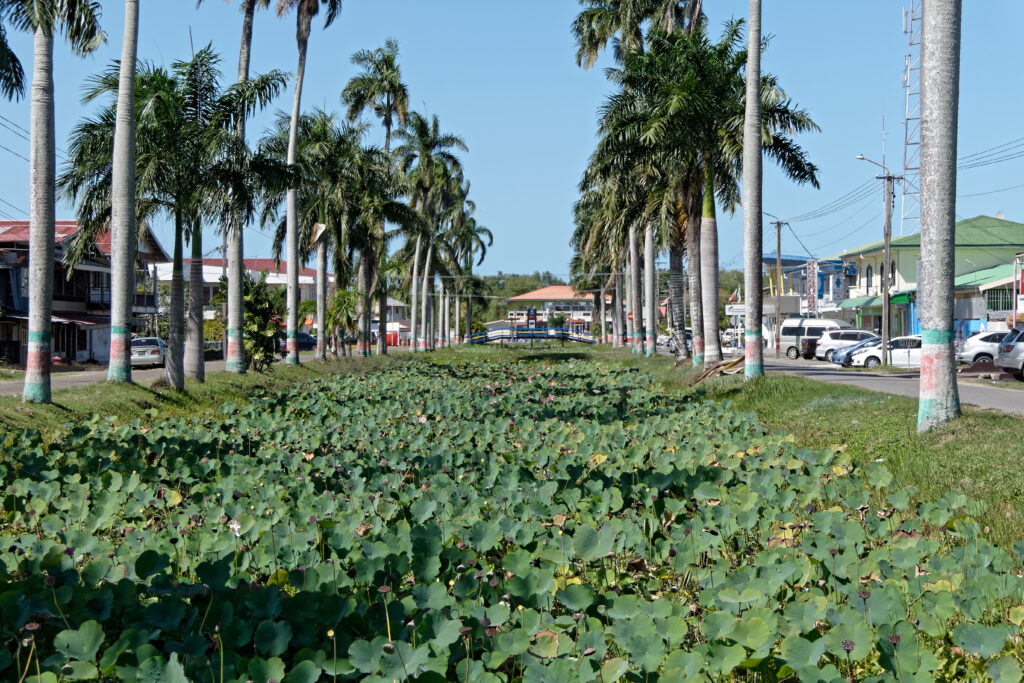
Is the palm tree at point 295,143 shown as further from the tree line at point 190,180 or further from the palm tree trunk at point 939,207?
the palm tree trunk at point 939,207

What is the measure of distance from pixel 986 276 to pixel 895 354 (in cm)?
1168

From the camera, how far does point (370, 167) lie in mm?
39562

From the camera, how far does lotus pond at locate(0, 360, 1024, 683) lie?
348cm

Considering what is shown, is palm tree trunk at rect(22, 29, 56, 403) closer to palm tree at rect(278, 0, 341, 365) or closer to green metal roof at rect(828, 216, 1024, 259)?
palm tree at rect(278, 0, 341, 365)

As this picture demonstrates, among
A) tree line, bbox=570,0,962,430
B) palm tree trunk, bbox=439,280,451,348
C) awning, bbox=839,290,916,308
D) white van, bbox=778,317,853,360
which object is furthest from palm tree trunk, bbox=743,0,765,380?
palm tree trunk, bbox=439,280,451,348

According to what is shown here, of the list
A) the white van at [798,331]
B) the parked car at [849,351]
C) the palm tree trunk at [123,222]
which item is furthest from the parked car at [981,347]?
the palm tree trunk at [123,222]

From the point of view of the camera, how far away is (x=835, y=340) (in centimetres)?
4412

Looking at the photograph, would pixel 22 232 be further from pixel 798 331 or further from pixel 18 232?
pixel 798 331

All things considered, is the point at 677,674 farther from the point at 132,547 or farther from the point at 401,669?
the point at 132,547

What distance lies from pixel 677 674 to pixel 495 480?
A: 13.6 ft

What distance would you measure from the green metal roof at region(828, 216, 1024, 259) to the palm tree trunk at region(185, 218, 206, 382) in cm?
4069

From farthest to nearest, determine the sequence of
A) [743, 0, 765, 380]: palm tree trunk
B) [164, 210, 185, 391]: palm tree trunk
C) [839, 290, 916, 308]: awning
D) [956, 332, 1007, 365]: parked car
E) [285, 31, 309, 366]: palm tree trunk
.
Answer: [839, 290, 916, 308]: awning, [285, 31, 309, 366]: palm tree trunk, [956, 332, 1007, 365]: parked car, [743, 0, 765, 380]: palm tree trunk, [164, 210, 185, 391]: palm tree trunk

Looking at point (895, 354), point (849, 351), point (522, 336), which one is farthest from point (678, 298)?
point (522, 336)

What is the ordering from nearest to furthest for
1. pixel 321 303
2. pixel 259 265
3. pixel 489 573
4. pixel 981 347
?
pixel 489 573, pixel 981 347, pixel 321 303, pixel 259 265
